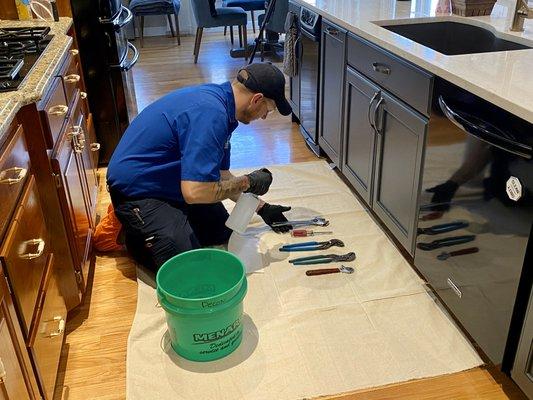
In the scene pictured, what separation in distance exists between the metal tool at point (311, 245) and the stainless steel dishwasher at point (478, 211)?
462 mm

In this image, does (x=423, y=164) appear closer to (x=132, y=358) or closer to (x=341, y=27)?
(x=341, y=27)

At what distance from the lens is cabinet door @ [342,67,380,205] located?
2.35 m

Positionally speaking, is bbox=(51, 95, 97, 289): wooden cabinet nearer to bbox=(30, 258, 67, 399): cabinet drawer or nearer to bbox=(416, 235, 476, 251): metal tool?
bbox=(30, 258, 67, 399): cabinet drawer

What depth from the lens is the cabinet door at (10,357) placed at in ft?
3.80

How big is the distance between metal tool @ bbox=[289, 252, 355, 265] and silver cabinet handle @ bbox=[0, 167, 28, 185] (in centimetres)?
116

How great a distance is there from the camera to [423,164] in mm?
1905

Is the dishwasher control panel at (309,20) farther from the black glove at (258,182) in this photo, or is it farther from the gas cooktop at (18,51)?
the gas cooktop at (18,51)

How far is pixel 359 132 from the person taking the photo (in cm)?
250

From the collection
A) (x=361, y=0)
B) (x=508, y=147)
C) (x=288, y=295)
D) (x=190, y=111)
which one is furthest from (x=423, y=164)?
(x=361, y=0)

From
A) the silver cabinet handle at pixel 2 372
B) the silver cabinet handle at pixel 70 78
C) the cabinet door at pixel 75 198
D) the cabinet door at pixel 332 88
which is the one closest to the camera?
the silver cabinet handle at pixel 2 372

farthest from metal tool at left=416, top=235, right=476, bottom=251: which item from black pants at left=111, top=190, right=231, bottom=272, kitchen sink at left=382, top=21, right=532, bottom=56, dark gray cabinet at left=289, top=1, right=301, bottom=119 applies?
A: dark gray cabinet at left=289, top=1, right=301, bottom=119

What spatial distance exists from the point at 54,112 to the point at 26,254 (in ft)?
1.98

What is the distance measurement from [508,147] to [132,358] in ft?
4.27

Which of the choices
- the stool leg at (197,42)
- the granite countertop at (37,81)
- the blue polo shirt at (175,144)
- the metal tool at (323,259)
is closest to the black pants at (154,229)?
the blue polo shirt at (175,144)
